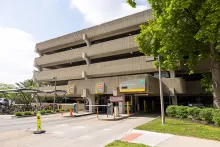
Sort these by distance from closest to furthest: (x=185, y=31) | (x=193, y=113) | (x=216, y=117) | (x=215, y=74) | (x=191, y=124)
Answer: (x=216, y=117), (x=191, y=124), (x=193, y=113), (x=185, y=31), (x=215, y=74)

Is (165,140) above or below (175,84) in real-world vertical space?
below

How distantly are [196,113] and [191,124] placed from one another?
1.71 metres

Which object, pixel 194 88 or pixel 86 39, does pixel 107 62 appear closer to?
pixel 86 39

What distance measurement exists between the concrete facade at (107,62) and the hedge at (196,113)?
181 inches

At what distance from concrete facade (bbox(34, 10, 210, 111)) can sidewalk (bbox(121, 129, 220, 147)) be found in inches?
409

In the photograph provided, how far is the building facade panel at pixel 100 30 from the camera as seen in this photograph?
2989cm

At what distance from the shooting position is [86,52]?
117 feet

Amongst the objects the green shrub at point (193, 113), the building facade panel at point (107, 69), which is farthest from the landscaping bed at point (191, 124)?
the building facade panel at point (107, 69)

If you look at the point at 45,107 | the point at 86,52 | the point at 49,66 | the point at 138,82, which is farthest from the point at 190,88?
the point at 49,66

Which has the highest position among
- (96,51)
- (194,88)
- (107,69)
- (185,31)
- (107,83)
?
(96,51)

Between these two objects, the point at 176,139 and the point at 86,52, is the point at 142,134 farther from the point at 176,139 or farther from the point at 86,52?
the point at 86,52

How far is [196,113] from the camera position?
14.9 meters

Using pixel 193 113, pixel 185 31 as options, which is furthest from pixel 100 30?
pixel 193 113

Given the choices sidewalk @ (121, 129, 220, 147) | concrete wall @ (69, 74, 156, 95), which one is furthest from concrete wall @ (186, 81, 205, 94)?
sidewalk @ (121, 129, 220, 147)
